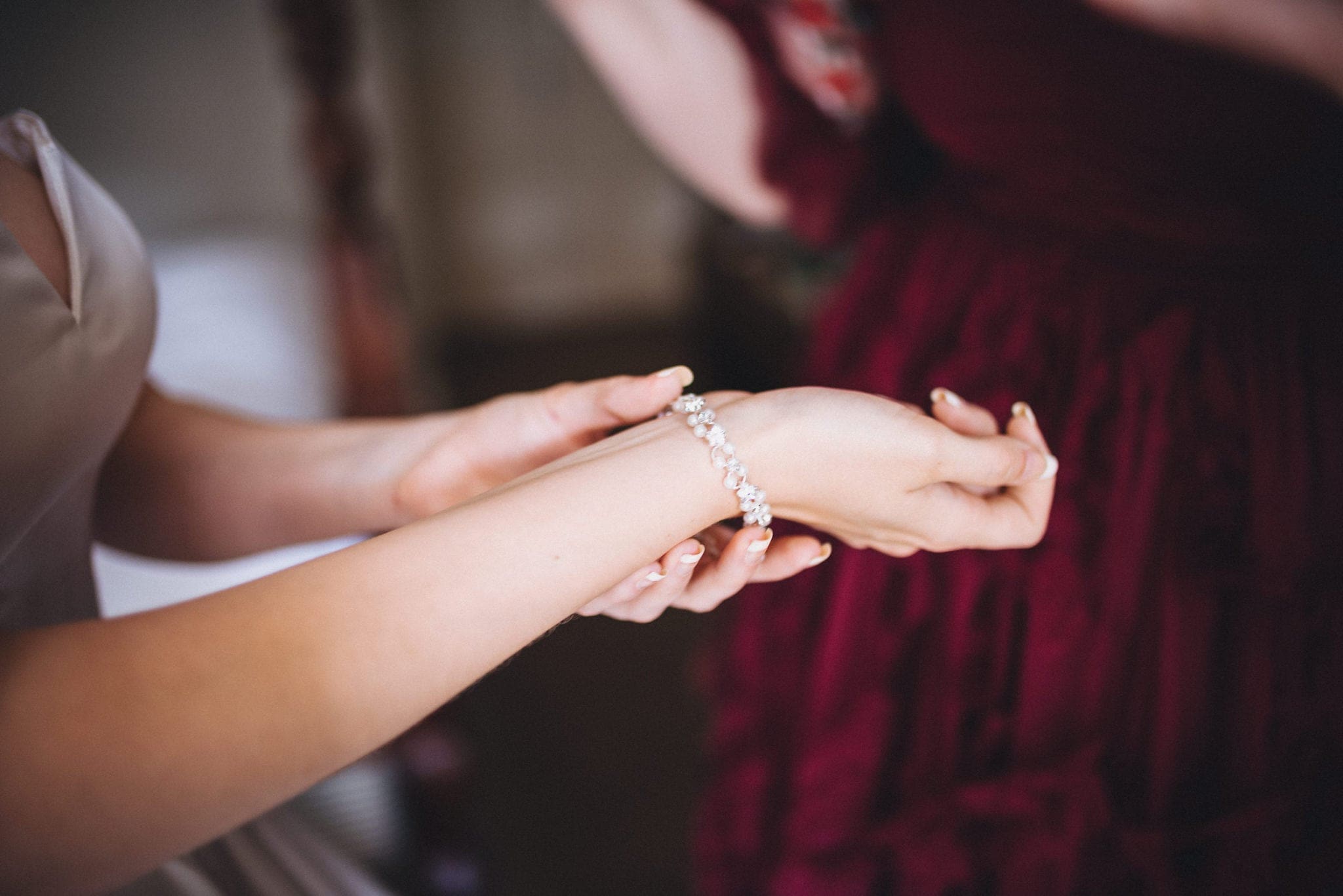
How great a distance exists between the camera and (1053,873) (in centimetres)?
Result: 55

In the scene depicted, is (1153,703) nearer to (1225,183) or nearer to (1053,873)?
(1053,873)

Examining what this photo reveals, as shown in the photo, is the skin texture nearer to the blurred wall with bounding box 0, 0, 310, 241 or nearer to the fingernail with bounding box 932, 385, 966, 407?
the fingernail with bounding box 932, 385, 966, 407

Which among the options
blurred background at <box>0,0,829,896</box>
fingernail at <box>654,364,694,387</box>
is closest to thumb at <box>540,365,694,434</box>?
fingernail at <box>654,364,694,387</box>

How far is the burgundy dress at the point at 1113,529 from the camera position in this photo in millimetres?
529

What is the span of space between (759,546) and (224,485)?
18.0 inches

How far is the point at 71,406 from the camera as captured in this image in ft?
1.50

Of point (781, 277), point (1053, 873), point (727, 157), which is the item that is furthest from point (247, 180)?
point (1053, 873)

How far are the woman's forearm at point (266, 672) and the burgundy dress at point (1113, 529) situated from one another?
31cm

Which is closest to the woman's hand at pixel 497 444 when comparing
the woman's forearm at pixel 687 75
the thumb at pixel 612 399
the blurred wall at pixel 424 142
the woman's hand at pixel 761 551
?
the thumb at pixel 612 399

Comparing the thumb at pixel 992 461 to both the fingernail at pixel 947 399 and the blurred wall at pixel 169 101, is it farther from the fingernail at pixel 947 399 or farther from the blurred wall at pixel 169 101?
the blurred wall at pixel 169 101

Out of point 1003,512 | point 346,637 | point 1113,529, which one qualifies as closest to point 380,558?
point 346,637

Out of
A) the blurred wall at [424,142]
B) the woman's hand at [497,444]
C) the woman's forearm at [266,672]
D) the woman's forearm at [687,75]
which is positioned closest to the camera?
the woman's forearm at [266,672]

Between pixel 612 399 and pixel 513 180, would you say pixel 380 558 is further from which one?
pixel 513 180

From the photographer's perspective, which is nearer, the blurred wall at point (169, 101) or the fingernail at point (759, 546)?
the fingernail at point (759, 546)
